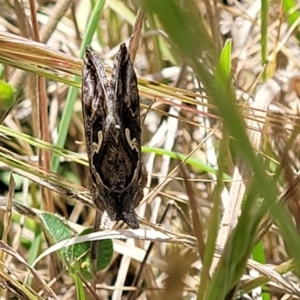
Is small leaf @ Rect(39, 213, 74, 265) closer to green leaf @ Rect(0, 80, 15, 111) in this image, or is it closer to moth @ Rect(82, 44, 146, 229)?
moth @ Rect(82, 44, 146, 229)

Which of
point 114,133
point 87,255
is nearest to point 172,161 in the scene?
point 87,255

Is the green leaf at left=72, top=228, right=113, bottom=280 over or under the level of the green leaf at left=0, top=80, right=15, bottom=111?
under

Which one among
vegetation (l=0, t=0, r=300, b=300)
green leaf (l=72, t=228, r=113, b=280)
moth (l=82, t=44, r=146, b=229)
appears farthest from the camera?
green leaf (l=72, t=228, r=113, b=280)

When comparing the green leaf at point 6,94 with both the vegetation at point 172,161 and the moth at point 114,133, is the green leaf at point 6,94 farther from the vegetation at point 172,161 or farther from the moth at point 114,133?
the moth at point 114,133

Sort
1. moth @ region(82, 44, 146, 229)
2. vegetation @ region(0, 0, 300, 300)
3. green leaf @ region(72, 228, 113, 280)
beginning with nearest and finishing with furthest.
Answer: vegetation @ region(0, 0, 300, 300) → moth @ region(82, 44, 146, 229) → green leaf @ region(72, 228, 113, 280)

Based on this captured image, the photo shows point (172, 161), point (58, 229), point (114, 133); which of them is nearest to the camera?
point (114, 133)

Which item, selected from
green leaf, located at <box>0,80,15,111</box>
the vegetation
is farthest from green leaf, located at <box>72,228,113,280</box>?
green leaf, located at <box>0,80,15,111</box>

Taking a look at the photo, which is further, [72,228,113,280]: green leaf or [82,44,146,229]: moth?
[72,228,113,280]: green leaf

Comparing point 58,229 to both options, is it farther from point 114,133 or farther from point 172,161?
point 172,161

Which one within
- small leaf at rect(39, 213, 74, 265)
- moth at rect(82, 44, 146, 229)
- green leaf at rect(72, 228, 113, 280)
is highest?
moth at rect(82, 44, 146, 229)
